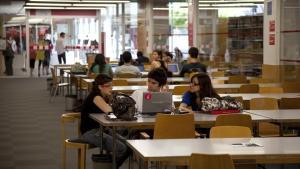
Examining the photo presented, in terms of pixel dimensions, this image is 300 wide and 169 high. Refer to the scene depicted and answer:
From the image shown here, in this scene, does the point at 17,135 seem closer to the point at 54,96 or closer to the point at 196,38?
the point at 54,96

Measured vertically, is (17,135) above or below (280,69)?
below

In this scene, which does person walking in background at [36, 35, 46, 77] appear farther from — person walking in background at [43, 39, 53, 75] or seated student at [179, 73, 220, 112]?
seated student at [179, 73, 220, 112]

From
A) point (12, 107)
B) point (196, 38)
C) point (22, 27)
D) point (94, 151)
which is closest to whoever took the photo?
point (94, 151)

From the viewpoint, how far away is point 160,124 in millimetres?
5590

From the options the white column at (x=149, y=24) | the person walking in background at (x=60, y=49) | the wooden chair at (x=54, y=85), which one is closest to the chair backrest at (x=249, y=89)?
the wooden chair at (x=54, y=85)

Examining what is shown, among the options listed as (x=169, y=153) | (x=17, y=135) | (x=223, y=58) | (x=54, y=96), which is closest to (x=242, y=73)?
(x=223, y=58)

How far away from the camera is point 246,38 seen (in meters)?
14.4

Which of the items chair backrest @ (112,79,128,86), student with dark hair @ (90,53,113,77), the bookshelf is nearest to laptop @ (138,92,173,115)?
chair backrest @ (112,79,128,86)

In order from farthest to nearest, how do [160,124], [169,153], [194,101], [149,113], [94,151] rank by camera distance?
[94,151]
[194,101]
[149,113]
[160,124]
[169,153]

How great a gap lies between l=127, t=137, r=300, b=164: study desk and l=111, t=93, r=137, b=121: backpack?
1.29 meters

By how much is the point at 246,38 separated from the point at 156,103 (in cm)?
846

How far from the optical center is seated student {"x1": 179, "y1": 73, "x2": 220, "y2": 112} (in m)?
6.82

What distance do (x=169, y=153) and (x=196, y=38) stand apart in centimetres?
1307

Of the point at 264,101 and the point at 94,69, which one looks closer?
the point at 264,101
